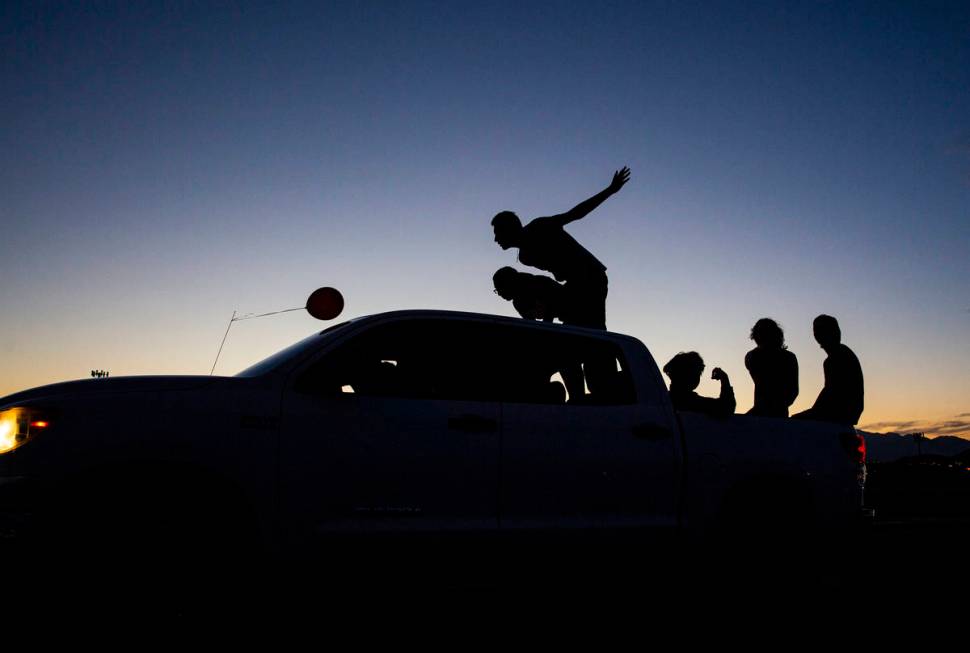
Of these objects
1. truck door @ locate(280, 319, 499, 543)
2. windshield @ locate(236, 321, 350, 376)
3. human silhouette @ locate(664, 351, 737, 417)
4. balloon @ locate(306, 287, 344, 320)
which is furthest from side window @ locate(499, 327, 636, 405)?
balloon @ locate(306, 287, 344, 320)

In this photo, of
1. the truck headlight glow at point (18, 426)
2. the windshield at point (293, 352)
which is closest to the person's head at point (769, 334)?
the windshield at point (293, 352)

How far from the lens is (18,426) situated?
338 centimetres

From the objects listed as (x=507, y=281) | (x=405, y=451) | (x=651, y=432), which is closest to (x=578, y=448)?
(x=651, y=432)

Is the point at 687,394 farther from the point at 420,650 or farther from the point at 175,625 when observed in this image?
the point at 175,625

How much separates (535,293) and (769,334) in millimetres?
2736

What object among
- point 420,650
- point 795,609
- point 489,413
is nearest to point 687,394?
point 795,609

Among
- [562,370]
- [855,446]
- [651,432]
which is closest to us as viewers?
[651,432]

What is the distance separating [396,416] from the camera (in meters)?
4.06

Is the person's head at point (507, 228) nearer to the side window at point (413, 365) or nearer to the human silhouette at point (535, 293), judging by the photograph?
the human silhouette at point (535, 293)

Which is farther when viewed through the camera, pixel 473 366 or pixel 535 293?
pixel 535 293

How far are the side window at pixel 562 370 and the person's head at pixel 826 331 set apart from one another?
3.63 meters

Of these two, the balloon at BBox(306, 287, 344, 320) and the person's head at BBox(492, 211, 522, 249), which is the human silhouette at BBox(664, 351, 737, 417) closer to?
the person's head at BBox(492, 211, 522, 249)

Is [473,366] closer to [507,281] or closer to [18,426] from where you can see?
[18,426]

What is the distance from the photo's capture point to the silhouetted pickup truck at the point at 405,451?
3.45 meters
